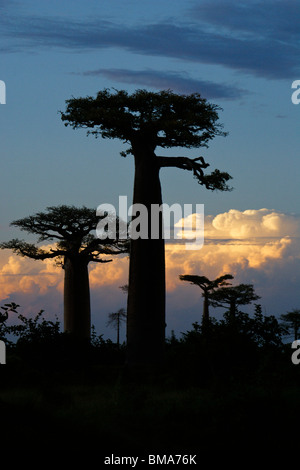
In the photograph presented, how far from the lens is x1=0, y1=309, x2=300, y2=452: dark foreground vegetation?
9.20 m

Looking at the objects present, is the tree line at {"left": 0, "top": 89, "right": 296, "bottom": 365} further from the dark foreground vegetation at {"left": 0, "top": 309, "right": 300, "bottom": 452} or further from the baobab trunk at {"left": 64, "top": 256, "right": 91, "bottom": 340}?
the baobab trunk at {"left": 64, "top": 256, "right": 91, "bottom": 340}

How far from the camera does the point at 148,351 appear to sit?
18484 millimetres

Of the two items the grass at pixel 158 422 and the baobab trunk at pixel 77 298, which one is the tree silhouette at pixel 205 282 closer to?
the baobab trunk at pixel 77 298

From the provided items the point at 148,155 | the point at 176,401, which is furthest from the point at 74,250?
the point at 176,401

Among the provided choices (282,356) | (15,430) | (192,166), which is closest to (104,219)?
(192,166)

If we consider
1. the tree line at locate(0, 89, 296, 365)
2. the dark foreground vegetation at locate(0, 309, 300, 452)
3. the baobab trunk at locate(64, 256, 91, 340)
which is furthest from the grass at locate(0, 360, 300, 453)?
the baobab trunk at locate(64, 256, 91, 340)

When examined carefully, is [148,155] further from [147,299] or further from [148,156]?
[147,299]

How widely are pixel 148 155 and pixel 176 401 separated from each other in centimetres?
927

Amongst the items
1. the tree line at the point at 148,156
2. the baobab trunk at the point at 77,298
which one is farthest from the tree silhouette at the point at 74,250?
the tree line at the point at 148,156

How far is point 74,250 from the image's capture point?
2783cm

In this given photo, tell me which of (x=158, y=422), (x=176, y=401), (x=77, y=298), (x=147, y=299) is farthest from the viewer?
(x=77, y=298)

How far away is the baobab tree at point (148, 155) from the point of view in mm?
18594

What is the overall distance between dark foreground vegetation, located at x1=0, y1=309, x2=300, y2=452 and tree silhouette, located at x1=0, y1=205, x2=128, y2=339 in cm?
934
